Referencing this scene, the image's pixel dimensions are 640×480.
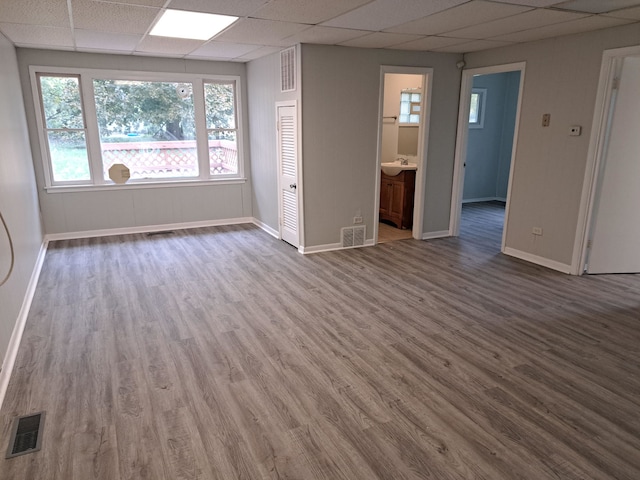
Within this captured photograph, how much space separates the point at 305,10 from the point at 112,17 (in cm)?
170

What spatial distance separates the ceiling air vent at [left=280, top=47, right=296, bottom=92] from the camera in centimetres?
505

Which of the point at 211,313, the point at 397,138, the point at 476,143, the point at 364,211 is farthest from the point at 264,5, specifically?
the point at 476,143

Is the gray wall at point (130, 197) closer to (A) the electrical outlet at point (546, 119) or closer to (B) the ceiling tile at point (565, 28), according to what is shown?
(B) the ceiling tile at point (565, 28)

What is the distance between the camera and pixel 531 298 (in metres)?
4.07

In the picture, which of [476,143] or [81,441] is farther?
[476,143]

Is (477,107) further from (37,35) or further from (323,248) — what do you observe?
(37,35)

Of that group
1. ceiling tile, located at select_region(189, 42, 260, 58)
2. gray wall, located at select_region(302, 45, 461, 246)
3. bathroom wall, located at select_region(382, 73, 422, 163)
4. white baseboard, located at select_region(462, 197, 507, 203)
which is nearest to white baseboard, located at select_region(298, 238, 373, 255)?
gray wall, located at select_region(302, 45, 461, 246)

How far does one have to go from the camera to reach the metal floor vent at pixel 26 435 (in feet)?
7.10

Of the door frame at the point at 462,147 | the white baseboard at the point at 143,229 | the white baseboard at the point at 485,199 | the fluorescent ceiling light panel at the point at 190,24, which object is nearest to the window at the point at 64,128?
the white baseboard at the point at 143,229

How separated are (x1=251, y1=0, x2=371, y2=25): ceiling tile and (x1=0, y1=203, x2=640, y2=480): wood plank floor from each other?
2.47 metres

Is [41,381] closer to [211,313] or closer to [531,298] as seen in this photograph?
[211,313]

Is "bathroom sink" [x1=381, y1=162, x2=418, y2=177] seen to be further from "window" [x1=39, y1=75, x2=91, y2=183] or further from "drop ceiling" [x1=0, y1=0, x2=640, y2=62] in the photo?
"window" [x1=39, y1=75, x2=91, y2=183]

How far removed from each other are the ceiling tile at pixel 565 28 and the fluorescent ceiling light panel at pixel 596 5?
27 centimetres

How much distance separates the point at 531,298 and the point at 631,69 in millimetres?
2389
